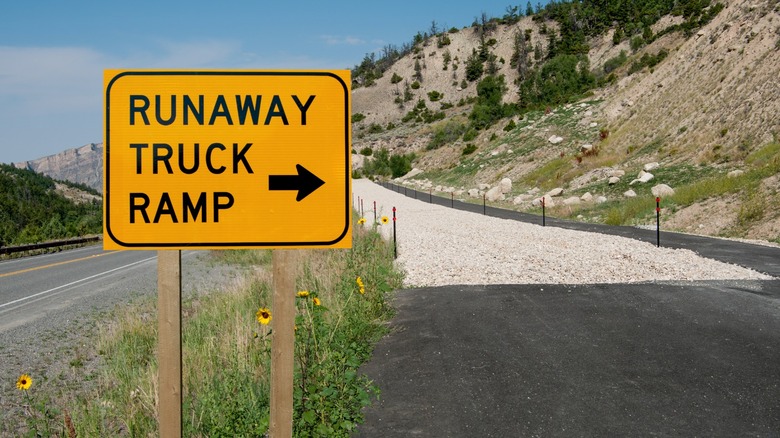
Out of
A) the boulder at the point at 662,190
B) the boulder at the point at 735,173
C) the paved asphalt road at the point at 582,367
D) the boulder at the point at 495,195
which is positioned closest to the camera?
the paved asphalt road at the point at 582,367

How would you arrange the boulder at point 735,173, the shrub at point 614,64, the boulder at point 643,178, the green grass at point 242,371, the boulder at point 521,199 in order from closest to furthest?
the green grass at point 242,371 < the boulder at point 735,173 < the boulder at point 643,178 < the boulder at point 521,199 < the shrub at point 614,64

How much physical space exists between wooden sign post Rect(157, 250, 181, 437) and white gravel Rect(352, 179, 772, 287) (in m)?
Result: 8.79

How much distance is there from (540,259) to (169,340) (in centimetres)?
1239

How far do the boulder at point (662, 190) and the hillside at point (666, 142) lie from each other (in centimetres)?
12

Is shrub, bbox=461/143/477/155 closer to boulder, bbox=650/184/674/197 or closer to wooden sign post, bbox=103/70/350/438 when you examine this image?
boulder, bbox=650/184/674/197

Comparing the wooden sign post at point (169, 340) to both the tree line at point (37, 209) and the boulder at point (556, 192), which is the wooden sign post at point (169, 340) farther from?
the tree line at point (37, 209)

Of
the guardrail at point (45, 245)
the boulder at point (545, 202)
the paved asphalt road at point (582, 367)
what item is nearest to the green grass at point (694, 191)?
the boulder at point (545, 202)

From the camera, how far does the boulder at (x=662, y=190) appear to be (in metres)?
24.9

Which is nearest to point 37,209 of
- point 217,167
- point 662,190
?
point 662,190

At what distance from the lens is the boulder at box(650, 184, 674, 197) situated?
2493cm

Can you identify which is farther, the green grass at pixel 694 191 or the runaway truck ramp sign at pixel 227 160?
the green grass at pixel 694 191

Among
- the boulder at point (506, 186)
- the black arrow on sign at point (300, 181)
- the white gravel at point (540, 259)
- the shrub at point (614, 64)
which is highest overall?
the shrub at point (614, 64)

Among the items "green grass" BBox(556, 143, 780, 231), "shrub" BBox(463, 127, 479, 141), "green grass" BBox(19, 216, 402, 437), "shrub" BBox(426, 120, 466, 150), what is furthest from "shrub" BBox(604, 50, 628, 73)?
"green grass" BBox(19, 216, 402, 437)

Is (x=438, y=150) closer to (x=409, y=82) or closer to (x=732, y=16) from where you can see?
(x=732, y=16)
